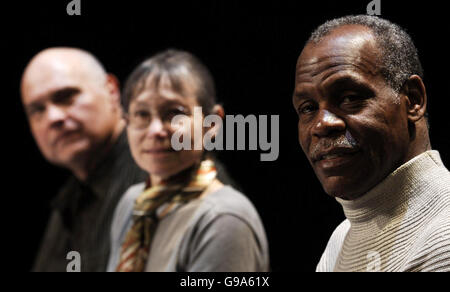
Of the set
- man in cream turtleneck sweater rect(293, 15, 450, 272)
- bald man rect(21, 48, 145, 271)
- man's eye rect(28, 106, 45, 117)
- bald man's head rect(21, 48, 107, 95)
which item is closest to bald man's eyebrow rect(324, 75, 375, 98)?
man in cream turtleneck sweater rect(293, 15, 450, 272)

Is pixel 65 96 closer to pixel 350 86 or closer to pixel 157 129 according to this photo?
pixel 157 129

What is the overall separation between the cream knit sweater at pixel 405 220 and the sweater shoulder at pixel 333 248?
8 cm

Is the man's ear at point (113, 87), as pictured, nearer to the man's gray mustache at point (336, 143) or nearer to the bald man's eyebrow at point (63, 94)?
the bald man's eyebrow at point (63, 94)

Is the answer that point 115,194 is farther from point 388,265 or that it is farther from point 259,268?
point 388,265

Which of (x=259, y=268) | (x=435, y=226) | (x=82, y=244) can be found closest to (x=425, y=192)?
(x=435, y=226)

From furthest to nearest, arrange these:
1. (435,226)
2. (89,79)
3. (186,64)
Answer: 1. (89,79)
2. (186,64)
3. (435,226)

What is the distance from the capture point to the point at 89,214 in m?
2.66

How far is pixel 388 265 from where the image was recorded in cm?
141

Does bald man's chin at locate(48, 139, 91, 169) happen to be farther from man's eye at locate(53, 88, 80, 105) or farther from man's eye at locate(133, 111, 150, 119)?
man's eye at locate(133, 111, 150, 119)

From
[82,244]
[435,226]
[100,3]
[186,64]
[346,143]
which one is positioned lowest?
[82,244]

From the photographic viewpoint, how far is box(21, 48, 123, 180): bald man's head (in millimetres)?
2656

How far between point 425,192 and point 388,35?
36 centimetres

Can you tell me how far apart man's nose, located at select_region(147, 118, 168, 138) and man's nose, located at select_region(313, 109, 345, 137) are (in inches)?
29.2

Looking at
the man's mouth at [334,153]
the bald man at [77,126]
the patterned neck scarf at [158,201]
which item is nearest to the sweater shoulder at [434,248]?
the man's mouth at [334,153]
